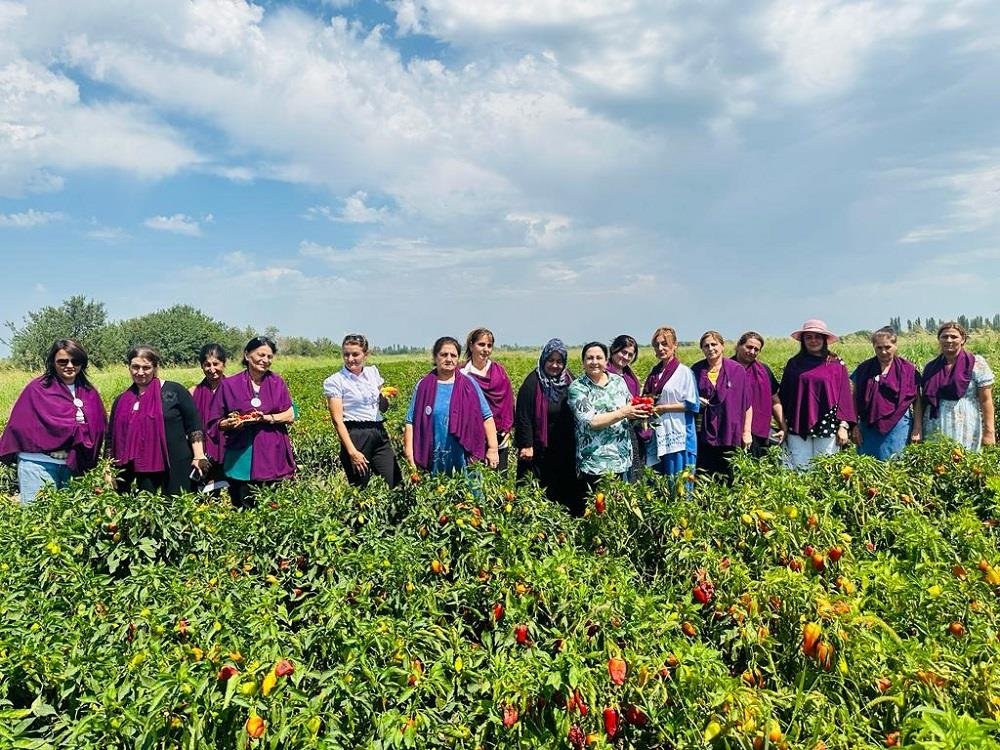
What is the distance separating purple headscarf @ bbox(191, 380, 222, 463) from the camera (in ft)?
16.4

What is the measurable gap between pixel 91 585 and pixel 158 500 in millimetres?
643

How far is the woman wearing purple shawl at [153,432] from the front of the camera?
4.57 metres

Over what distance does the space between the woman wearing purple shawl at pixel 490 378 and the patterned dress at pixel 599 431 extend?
1.06 m

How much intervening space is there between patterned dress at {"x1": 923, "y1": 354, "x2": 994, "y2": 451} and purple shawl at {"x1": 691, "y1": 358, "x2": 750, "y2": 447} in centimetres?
160

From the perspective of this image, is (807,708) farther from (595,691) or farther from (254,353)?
(254,353)

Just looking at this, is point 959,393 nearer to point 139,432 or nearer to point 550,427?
point 550,427

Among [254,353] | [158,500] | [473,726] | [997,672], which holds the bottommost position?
[473,726]

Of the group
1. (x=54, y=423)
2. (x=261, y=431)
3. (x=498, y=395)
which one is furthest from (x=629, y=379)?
(x=54, y=423)

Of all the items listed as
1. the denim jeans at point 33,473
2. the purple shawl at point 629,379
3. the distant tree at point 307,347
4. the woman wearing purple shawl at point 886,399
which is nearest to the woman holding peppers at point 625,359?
the purple shawl at point 629,379

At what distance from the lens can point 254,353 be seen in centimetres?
478

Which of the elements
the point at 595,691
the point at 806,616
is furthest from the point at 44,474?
the point at 806,616

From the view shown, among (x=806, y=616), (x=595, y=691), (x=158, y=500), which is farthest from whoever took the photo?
(x=158, y=500)

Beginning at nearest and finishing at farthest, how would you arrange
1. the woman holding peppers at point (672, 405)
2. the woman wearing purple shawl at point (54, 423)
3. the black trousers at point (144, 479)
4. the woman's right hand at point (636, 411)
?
the woman's right hand at point (636, 411), the woman wearing purple shawl at point (54, 423), the black trousers at point (144, 479), the woman holding peppers at point (672, 405)

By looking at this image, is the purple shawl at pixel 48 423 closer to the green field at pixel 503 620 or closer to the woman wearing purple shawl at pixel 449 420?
the green field at pixel 503 620
